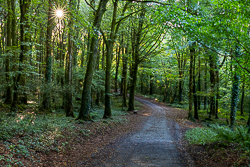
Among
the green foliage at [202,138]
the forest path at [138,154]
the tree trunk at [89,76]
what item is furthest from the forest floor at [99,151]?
the tree trunk at [89,76]

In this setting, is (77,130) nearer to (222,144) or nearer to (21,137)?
(21,137)

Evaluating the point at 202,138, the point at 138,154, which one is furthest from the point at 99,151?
the point at 202,138

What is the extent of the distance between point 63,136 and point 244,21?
878 cm

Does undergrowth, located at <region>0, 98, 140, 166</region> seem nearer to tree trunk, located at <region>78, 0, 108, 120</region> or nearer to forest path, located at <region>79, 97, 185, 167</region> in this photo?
forest path, located at <region>79, 97, 185, 167</region>

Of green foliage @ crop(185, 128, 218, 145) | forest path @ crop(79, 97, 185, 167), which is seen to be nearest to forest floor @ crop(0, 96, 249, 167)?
forest path @ crop(79, 97, 185, 167)

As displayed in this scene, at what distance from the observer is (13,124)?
19.5 feet

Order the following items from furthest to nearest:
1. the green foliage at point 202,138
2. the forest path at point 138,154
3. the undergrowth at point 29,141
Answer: the green foliage at point 202,138 → the forest path at point 138,154 → the undergrowth at point 29,141

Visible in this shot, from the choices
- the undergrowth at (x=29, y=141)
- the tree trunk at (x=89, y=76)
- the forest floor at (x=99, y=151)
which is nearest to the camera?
the undergrowth at (x=29, y=141)

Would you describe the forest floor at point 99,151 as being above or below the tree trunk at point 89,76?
below

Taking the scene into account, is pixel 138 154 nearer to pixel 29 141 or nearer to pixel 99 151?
pixel 99 151

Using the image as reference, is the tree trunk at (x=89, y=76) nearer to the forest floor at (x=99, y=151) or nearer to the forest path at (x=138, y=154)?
the forest floor at (x=99, y=151)

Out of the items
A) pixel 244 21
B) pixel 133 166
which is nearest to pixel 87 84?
pixel 133 166

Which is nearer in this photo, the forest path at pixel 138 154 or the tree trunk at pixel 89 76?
the forest path at pixel 138 154

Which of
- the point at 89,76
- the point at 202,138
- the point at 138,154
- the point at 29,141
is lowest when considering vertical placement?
the point at 138,154
